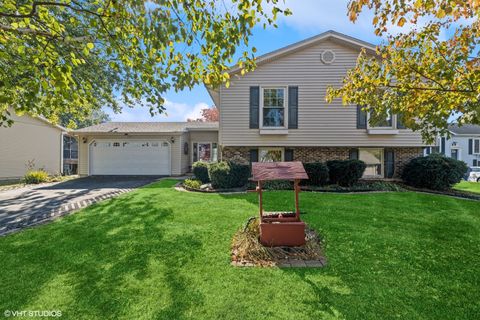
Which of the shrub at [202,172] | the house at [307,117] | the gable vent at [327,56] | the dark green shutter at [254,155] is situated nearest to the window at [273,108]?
the house at [307,117]

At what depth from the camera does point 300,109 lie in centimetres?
1127

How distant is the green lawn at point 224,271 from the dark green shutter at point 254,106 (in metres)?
5.73

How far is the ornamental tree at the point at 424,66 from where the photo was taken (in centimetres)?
404

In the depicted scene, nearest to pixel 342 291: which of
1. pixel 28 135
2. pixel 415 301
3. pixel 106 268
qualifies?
pixel 415 301

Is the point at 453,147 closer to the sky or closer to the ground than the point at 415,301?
closer to the sky

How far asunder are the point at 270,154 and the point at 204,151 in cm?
825

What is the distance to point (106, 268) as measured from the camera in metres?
3.85

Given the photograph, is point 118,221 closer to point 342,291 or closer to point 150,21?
point 150,21

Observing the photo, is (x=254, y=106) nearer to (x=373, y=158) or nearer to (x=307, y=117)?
(x=307, y=117)

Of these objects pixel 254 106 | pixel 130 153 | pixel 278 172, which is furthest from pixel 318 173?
pixel 130 153

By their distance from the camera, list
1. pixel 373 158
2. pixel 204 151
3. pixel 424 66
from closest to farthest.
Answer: pixel 424 66
pixel 373 158
pixel 204 151

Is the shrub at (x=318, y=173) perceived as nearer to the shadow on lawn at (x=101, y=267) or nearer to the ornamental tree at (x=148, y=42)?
the shadow on lawn at (x=101, y=267)

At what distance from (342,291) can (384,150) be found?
1030 cm

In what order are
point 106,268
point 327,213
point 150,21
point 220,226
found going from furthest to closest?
point 327,213, point 220,226, point 106,268, point 150,21
